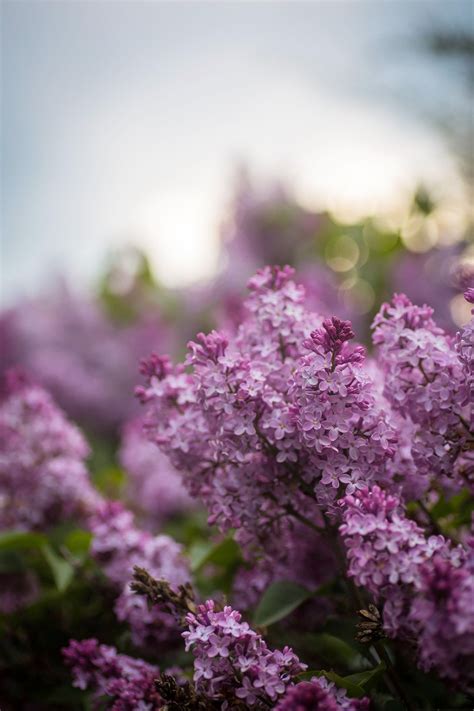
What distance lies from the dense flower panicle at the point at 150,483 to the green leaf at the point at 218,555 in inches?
24.6

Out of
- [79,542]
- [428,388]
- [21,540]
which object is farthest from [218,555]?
[428,388]

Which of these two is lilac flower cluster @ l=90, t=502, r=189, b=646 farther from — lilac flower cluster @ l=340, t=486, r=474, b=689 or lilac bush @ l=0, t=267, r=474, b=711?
lilac flower cluster @ l=340, t=486, r=474, b=689

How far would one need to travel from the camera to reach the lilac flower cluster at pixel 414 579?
83 centimetres

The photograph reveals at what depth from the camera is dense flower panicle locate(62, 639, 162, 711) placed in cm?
109

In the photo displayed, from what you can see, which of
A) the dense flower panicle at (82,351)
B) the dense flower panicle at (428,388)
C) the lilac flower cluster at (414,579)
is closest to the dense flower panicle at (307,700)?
the lilac flower cluster at (414,579)

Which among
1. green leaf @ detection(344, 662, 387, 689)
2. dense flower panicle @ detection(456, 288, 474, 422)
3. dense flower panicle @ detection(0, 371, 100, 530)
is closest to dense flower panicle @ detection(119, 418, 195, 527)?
dense flower panicle @ detection(0, 371, 100, 530)

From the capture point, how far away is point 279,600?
1.24 m

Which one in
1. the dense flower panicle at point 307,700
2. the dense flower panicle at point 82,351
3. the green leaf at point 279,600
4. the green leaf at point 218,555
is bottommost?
the dense flower panicle at point 307,700

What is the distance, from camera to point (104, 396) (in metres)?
3.15

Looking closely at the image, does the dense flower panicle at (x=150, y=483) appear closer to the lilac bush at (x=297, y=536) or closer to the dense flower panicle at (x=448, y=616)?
the lilac bush at (x=297, y=536)

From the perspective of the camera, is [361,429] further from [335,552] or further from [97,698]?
[97,698]

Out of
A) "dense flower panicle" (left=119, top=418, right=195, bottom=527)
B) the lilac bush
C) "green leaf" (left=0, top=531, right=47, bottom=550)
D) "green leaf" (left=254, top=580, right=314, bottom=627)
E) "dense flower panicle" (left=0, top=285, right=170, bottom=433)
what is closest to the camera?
the lilac bush

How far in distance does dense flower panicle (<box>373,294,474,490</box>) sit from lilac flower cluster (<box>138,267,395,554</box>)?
65mm

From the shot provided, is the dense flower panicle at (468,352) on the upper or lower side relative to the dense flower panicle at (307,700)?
upper
